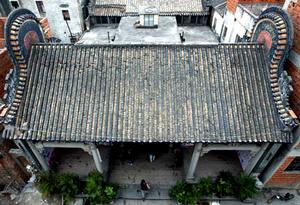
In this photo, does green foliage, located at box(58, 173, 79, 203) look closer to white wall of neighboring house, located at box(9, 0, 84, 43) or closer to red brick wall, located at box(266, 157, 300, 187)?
red brick wall, located at box(266, 157, 300, 187)

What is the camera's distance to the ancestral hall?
38.4ft

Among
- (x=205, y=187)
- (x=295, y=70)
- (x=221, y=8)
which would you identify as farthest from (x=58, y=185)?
(x=221, y=8)

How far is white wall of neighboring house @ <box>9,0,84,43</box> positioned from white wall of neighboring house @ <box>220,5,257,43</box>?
18.9 m

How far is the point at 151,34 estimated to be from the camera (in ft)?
75.6

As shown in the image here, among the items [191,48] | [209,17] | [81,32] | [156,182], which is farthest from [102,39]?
[156,182]

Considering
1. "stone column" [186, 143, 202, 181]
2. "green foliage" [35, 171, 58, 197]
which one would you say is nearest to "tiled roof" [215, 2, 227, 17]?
"stone column" [186, 143, 202, 181]

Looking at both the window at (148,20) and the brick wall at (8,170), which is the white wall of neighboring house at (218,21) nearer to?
the window at (148,20)

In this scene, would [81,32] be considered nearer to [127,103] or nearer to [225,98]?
[127,103]

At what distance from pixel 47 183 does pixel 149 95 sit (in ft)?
28.6

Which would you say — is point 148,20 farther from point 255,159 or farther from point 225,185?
point 225,185

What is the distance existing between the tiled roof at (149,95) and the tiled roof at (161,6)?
20081mm

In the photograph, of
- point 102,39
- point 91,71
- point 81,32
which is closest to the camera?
point 91,71

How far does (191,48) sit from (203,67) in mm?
1447

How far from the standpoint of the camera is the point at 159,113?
12.2 m
